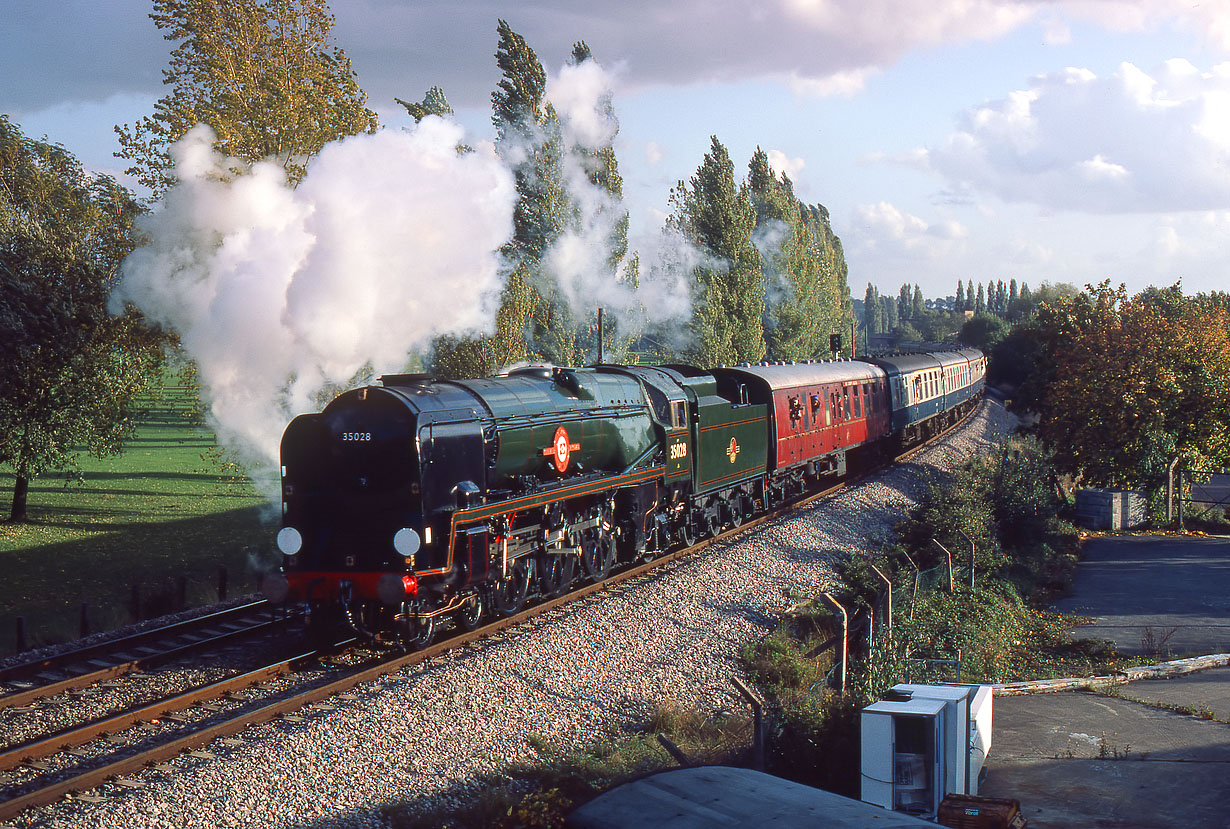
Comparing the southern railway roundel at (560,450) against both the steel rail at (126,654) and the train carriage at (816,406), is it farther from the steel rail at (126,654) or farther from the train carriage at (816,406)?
the train carriage at (816,406)

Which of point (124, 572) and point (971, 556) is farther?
point (124, 572)

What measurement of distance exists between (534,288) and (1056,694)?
679 inches

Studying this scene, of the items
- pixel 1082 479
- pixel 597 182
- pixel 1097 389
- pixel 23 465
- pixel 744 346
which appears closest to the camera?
pixel 23 465

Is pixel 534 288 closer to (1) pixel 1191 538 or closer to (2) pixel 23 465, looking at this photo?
(2) pixel 23 465

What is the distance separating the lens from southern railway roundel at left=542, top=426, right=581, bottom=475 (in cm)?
1395

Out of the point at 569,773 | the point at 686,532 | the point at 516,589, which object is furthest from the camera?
the point at 686,532

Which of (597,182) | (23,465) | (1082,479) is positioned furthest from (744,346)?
(23,465)

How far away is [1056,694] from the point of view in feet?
43.9

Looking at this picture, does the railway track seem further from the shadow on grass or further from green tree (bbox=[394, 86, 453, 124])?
green tree (bbox=[394, 86, 453, 124])

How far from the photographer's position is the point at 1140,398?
2692cm

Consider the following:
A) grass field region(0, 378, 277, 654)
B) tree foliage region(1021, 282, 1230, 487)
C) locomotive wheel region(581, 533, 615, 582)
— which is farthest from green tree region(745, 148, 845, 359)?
locomotive wheel region(581, 533, 615, 582)

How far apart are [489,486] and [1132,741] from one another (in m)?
8.42

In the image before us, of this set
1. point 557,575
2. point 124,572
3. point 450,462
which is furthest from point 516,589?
point 124,572

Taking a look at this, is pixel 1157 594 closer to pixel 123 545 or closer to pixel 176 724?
pixel 176 724
